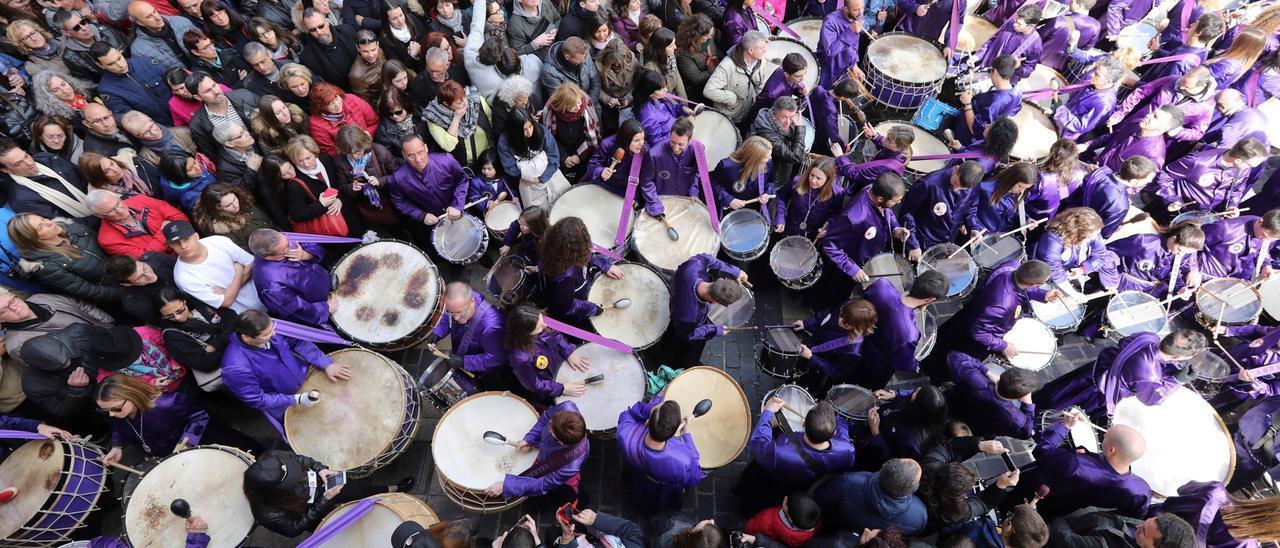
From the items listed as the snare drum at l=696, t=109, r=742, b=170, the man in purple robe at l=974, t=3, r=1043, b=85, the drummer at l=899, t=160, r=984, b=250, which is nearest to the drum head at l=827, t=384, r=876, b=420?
the drummer at l=899, t=160, r=984, b=250

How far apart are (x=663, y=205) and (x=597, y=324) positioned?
1780 millimetres

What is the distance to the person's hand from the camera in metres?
4.88

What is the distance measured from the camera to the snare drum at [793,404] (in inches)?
210

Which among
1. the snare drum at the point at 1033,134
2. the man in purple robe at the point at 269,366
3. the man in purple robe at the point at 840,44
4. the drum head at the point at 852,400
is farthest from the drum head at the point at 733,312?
the snare drum at the point at 1033,134

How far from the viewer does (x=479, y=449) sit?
16.5 ft

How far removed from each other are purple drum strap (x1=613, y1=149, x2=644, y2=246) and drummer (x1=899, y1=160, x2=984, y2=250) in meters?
3.25

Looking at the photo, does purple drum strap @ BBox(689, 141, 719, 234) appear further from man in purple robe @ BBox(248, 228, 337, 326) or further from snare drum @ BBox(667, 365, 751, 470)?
man in purple robe @ BBox(248, 228, 337, 326)

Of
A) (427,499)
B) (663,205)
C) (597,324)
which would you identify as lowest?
(427,499)

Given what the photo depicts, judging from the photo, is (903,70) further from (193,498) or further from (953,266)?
(193,498)

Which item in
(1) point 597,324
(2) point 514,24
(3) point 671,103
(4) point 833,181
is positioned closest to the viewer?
(1) point 597,324

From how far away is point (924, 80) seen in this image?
8453 millimetres

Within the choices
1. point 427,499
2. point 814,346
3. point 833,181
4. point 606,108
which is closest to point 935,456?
point 814,346

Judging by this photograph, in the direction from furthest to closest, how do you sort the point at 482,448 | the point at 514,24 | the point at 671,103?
the point at 514,24, the point at 671,103, the point at 482,448

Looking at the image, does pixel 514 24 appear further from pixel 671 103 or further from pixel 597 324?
pixel 597 324
